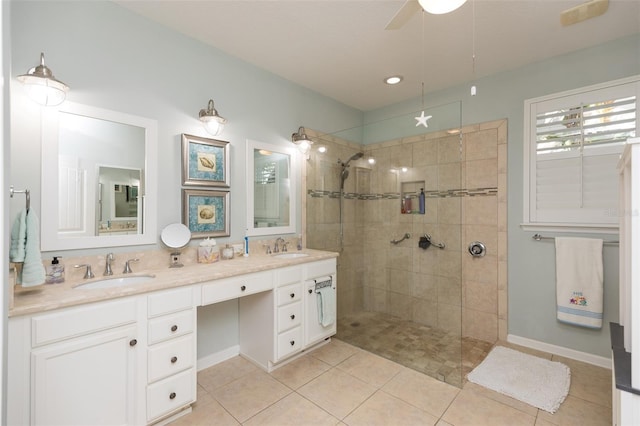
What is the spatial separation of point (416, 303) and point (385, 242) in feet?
2.27

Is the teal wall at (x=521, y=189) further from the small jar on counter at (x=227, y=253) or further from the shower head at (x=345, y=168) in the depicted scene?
the small jar on counter at (x=227, y=253)

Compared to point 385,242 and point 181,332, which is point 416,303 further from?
point 181,332

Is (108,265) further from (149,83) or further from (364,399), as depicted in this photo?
(364,399)

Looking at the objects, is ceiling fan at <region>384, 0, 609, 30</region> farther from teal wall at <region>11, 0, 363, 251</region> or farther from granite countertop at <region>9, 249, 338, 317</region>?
granite countertop at <region>9, 249, 338, 317</region>

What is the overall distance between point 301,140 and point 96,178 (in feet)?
5.89

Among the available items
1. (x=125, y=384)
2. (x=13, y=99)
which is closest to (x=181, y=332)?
(x=125, y=384)

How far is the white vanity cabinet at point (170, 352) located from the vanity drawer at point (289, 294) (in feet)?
2.34

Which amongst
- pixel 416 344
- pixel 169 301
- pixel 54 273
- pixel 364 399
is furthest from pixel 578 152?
pixel 54 273

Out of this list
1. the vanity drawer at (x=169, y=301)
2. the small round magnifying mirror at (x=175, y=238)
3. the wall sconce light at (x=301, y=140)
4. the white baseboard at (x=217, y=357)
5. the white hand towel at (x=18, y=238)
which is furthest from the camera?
the wall sconce light at (x=301, y=140)

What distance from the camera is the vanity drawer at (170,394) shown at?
1.71 m

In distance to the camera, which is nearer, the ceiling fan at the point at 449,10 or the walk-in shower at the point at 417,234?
the ceiling fan at the point at 449,10

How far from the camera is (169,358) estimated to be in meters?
1.78

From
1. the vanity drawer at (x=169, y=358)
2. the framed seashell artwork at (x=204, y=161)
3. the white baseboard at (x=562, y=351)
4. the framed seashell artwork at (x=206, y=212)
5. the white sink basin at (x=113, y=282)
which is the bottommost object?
the white baseboard at (x=562, y=351)

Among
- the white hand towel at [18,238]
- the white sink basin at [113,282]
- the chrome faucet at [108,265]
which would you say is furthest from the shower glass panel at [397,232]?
the white hand towel at [18,238]
